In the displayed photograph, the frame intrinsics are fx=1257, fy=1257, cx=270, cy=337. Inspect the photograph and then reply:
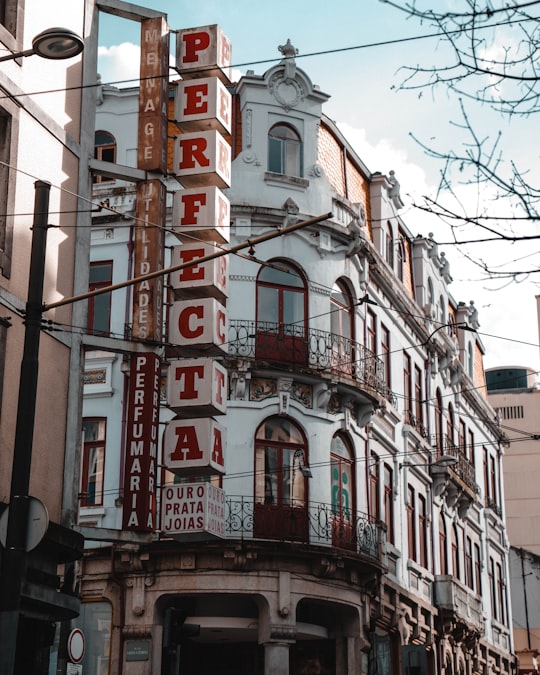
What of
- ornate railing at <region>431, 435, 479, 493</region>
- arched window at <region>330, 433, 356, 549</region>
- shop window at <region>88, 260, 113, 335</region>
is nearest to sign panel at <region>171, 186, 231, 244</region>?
shop window at <region>88, 260, 113, 335</region>

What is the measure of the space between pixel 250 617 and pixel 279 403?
16.0ft

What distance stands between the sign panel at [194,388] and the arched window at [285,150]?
9.30m

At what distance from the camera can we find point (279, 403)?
2903 cm

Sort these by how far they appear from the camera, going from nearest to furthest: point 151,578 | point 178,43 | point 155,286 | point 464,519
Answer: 1. point 155,286
2. point 178,43
3. point 151,578
4. point 464,519

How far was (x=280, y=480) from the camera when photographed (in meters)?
28.7

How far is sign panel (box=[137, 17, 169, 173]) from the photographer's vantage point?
2236cm

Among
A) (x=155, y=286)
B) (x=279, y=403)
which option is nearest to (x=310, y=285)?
(x=279, y=403)

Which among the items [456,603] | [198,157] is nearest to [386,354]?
[456,603]

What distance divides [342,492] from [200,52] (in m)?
11.4

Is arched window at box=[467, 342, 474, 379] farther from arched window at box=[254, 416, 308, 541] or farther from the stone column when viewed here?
the stone column

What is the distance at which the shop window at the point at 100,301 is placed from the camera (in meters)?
29.5

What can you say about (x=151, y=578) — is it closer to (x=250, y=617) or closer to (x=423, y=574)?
(x=250, y=617)

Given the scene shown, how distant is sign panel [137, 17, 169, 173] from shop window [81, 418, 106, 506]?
8.58 m

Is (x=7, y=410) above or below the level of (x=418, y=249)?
below
